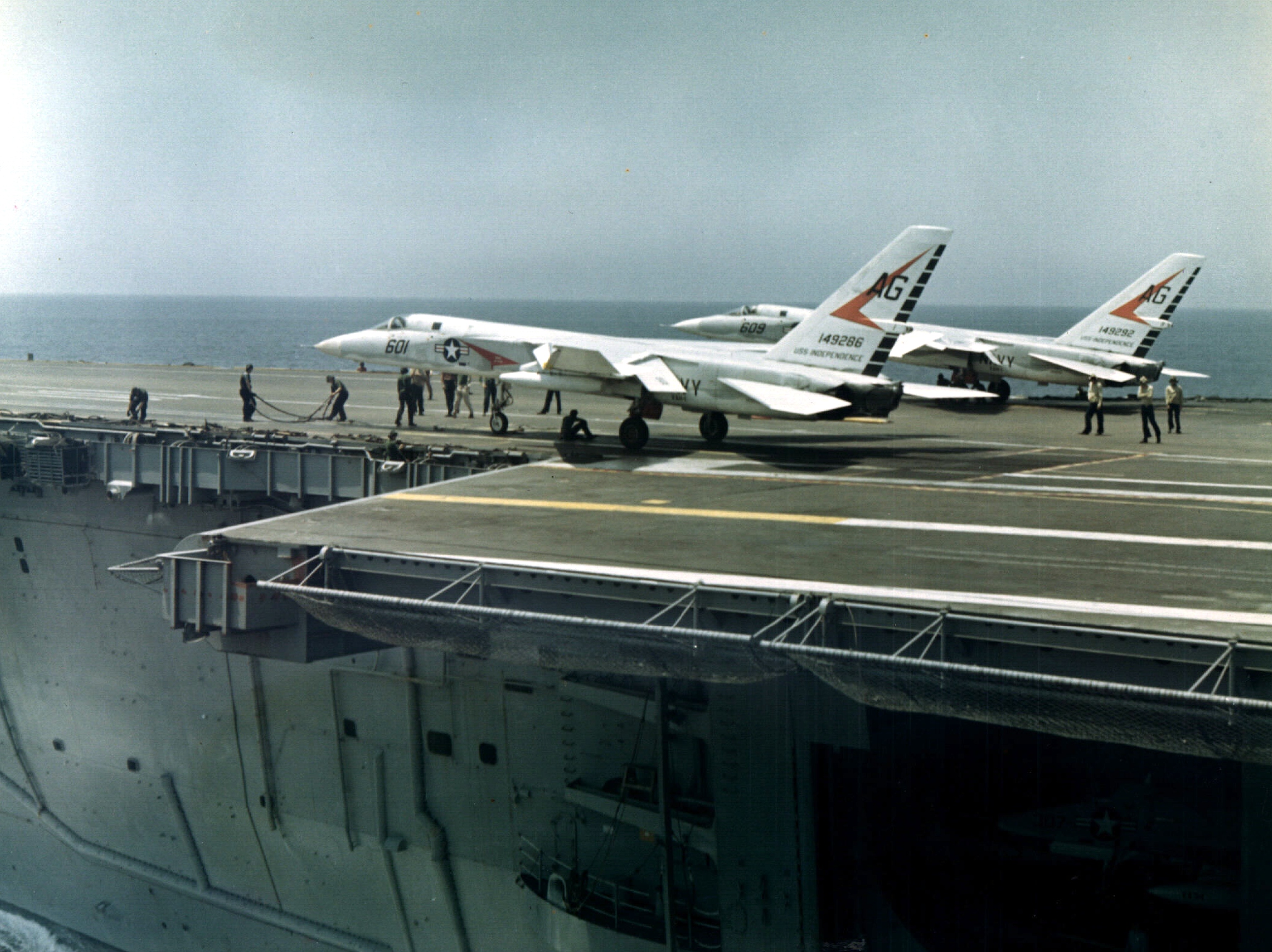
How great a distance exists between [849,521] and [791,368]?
7594 millimetres

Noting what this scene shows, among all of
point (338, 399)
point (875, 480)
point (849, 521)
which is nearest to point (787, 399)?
point (875, 480)

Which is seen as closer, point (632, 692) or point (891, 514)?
point (632, 692)

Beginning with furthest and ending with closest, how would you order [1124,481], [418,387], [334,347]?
[334,347], [418,387], [1124,481]

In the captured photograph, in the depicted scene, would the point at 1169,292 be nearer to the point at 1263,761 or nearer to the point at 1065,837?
the point at 1065,837

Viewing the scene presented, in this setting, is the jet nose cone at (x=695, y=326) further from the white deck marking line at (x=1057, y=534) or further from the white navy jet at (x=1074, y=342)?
the white deck marking line at (x=1057, y=534)

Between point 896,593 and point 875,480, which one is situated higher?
point 875,480

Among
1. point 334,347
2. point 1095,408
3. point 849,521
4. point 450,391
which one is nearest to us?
point 849,521

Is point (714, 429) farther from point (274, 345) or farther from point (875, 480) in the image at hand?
point (274, 345)

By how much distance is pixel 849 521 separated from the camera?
15.0 metres

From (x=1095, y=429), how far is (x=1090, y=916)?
18805 mm

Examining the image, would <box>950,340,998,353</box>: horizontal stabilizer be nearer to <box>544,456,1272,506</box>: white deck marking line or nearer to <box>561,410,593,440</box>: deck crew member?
<box>561,410,593,440</box>: deck crew member

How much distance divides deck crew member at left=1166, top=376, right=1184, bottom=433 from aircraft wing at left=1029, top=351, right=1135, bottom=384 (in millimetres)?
5274

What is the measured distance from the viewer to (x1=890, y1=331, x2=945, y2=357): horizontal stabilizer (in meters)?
35.4

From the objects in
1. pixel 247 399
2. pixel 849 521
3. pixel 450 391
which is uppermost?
pixel 450 391
